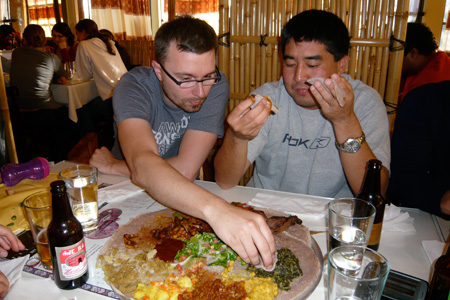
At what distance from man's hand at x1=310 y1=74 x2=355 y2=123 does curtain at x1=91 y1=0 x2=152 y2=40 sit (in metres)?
8.18

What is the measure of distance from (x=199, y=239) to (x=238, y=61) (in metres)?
1.96

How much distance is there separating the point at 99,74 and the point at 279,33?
10.3 ft

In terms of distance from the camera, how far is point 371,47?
2.60m

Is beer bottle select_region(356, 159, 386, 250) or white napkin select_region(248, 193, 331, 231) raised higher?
beer bottle select_region(356, 159, 386, 250)

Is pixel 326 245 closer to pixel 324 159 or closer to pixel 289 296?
pixel 289 296

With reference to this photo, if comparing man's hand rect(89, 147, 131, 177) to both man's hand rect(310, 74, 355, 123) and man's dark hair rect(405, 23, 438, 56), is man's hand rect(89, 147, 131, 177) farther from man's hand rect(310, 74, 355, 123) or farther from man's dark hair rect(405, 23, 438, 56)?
man's dark hair rect(405, 23, 438, 56)

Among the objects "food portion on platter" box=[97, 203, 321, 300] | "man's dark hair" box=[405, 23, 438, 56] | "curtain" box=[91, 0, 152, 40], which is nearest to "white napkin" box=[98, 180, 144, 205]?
"food portion on platter" box=[97, 203, 321, 300]

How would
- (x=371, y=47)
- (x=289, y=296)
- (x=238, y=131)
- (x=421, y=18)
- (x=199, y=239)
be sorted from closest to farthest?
1. (x=289, y=296)
2. (x=199, y=239)
3. (x=238, y=131)
4. (x=371, y=47)
5. (x=421, y=18)

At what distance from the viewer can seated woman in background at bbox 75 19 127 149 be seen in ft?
15.1

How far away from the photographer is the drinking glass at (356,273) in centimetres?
77

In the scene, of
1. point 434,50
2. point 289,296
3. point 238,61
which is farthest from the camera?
point 434,50

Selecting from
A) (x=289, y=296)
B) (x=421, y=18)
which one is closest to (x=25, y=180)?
(x=289, y=296)

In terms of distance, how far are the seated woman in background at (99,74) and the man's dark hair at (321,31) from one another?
3448 millimetres

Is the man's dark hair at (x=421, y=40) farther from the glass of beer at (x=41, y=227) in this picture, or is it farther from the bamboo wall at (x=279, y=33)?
the glass of beer at (x=41, y=227)
